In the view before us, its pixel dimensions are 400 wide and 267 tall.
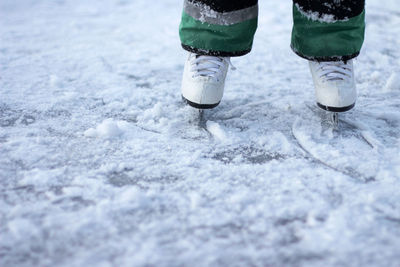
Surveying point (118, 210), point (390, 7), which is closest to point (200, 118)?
point (118, 210)

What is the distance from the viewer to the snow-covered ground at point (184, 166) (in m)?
0.80

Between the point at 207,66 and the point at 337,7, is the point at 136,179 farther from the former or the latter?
the point at 337,7

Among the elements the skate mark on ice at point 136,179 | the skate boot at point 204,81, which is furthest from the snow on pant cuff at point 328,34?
the skate mark on ice at point 136,179

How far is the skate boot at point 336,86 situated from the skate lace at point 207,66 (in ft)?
1.02

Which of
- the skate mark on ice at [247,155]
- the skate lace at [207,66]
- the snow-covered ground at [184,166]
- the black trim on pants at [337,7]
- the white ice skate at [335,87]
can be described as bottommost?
the skate mark on ice at [247,155]

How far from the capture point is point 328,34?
47.4 inches

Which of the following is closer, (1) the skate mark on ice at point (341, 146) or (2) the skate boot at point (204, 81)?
Answer: (1) the skate mark on ice at point (341, 146)

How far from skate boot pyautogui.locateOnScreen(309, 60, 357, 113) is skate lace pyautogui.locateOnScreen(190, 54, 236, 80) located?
0.31 m

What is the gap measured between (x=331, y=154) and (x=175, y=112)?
21.0 inches

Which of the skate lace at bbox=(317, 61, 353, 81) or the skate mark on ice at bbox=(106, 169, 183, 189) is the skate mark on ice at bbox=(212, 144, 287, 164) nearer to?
the skate mark on ice at bbox=(106, 169, 183, 189)

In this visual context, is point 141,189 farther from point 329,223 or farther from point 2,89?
point 2,89

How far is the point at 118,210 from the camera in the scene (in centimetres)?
89

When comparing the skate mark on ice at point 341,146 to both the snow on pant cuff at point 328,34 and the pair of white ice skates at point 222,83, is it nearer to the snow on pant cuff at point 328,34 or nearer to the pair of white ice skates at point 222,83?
the pair of white ice skates at point 222,83

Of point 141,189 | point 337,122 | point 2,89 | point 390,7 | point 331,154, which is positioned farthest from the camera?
point 390,7
